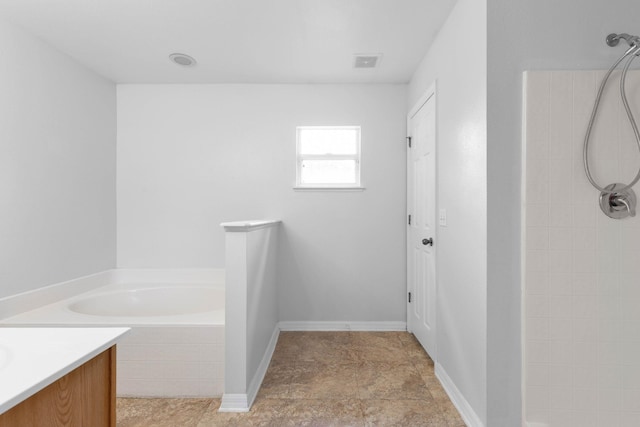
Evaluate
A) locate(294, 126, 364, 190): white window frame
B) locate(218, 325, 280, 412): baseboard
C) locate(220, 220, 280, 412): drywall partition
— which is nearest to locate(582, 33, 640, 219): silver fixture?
locate(220, 220, 280, 412): drywall partition

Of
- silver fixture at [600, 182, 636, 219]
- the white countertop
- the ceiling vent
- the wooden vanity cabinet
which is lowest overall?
the wooden vanity cabinet

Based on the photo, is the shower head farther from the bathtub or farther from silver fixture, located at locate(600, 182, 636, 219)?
the bathtub

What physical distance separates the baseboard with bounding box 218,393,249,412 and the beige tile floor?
0.03m

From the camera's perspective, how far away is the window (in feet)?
11.0

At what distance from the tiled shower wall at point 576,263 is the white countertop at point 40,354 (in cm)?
168

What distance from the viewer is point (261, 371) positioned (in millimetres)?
2316

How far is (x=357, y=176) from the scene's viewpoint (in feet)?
11.0

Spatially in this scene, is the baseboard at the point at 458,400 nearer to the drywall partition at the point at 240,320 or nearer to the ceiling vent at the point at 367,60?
the drywall partition at the point at 240,320

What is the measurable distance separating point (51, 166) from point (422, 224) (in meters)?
2.81

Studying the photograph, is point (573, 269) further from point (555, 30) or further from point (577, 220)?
point (555, 30)

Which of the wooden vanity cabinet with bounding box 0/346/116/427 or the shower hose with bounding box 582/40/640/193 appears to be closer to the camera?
the wooden vanity cabinet with bounding box 0/346/116/427

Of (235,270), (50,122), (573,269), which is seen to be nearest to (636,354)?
(573,269)

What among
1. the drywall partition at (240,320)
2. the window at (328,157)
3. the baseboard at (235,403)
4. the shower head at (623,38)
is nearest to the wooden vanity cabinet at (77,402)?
the drywall partition at (240,320)

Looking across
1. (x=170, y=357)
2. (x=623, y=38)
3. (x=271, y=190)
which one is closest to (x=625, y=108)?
(x=623, y=38)
